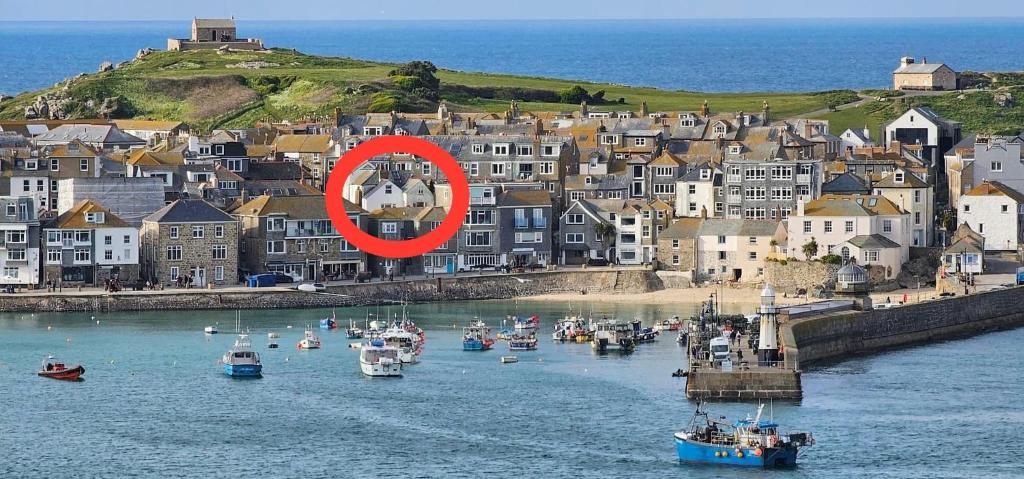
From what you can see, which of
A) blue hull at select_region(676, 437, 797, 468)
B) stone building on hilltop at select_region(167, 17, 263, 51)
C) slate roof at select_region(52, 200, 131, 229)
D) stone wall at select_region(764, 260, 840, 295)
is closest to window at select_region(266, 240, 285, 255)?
slate roof at select_region(52, 200, 131, 229)

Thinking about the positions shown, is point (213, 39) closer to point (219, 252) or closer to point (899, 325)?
point (219, 252)

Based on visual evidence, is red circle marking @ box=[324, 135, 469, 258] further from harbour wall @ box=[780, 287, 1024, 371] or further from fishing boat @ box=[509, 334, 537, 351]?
harbour wall @ box=[780, 287, 1024, 371]

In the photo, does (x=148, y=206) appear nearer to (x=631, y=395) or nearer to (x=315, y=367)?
(x=315, y=367)

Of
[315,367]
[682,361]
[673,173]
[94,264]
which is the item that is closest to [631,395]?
[682,361]

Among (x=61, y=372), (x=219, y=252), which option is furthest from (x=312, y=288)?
(x=61, y=372)

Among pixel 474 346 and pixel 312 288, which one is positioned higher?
pixel 312 288

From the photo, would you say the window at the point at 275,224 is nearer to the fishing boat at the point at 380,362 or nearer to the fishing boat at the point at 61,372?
the fishing boat at the point at 380,362
